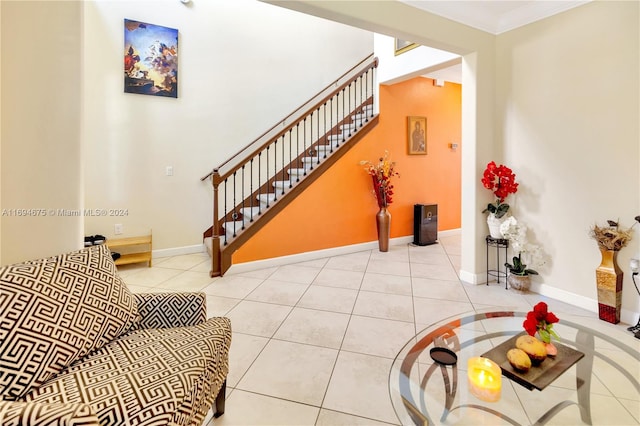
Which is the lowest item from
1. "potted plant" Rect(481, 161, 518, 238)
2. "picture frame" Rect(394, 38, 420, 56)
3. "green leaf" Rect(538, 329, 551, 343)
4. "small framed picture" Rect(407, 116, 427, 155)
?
"green leaf" Rect(538, 329, 551, 343)

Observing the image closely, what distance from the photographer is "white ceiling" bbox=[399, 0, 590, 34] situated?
2.76 meters

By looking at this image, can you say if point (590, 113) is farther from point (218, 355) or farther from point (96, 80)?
point (96, 80)

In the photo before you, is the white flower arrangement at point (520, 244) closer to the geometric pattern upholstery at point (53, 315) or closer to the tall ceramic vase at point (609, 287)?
the tall ceramic vase at point (609, 287)

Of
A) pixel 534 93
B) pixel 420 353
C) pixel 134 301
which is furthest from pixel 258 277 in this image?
pixel 534 93

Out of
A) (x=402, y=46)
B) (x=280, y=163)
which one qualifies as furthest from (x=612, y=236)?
(x=280, y=163)

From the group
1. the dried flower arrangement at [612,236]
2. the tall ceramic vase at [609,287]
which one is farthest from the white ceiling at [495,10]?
the tall ceramic vase at [609,287]

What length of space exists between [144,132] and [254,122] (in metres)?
1.52

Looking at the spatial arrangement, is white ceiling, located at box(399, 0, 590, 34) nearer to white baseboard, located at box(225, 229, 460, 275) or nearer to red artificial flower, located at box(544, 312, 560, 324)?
red artificial flower, located at box(544, 312, 560, 324)

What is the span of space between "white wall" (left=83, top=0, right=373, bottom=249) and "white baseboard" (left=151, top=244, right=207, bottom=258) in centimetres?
6

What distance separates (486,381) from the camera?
124cm

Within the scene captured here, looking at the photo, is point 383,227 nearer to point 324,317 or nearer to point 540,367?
point 324,317

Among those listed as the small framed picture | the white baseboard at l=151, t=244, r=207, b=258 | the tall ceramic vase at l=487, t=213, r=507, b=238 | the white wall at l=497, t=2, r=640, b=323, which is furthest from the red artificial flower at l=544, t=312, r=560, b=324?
the white baseboard at l=151, t=244, r=207, b=258

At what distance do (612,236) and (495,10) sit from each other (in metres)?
2.32

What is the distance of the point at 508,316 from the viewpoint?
1.78 meters
